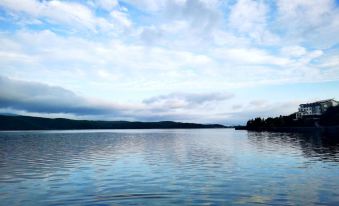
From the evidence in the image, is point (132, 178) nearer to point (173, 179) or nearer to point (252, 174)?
point (173, 179)

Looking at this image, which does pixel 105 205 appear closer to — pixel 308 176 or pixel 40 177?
pixel 40 177

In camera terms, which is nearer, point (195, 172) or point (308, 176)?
point (308, 176)

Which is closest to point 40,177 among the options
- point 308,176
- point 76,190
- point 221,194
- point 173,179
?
point 76,190

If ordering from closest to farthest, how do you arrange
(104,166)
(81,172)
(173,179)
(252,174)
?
(173,179) < (252,174) < (81,172) < (104,166)

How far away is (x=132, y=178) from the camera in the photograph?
136 feet

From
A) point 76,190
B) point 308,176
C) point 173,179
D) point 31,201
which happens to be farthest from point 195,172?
point 31,201

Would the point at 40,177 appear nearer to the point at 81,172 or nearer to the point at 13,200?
the point at 81,172

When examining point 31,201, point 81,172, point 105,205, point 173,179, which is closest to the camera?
point 105,205

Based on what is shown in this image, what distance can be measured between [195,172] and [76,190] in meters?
17.4

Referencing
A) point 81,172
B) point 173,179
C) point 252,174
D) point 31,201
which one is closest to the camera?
point 31,201

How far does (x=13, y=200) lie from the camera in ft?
97.7

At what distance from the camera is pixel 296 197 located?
97.0ft

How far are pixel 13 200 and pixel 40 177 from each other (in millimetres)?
12982

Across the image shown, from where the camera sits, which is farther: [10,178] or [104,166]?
[104,166]
